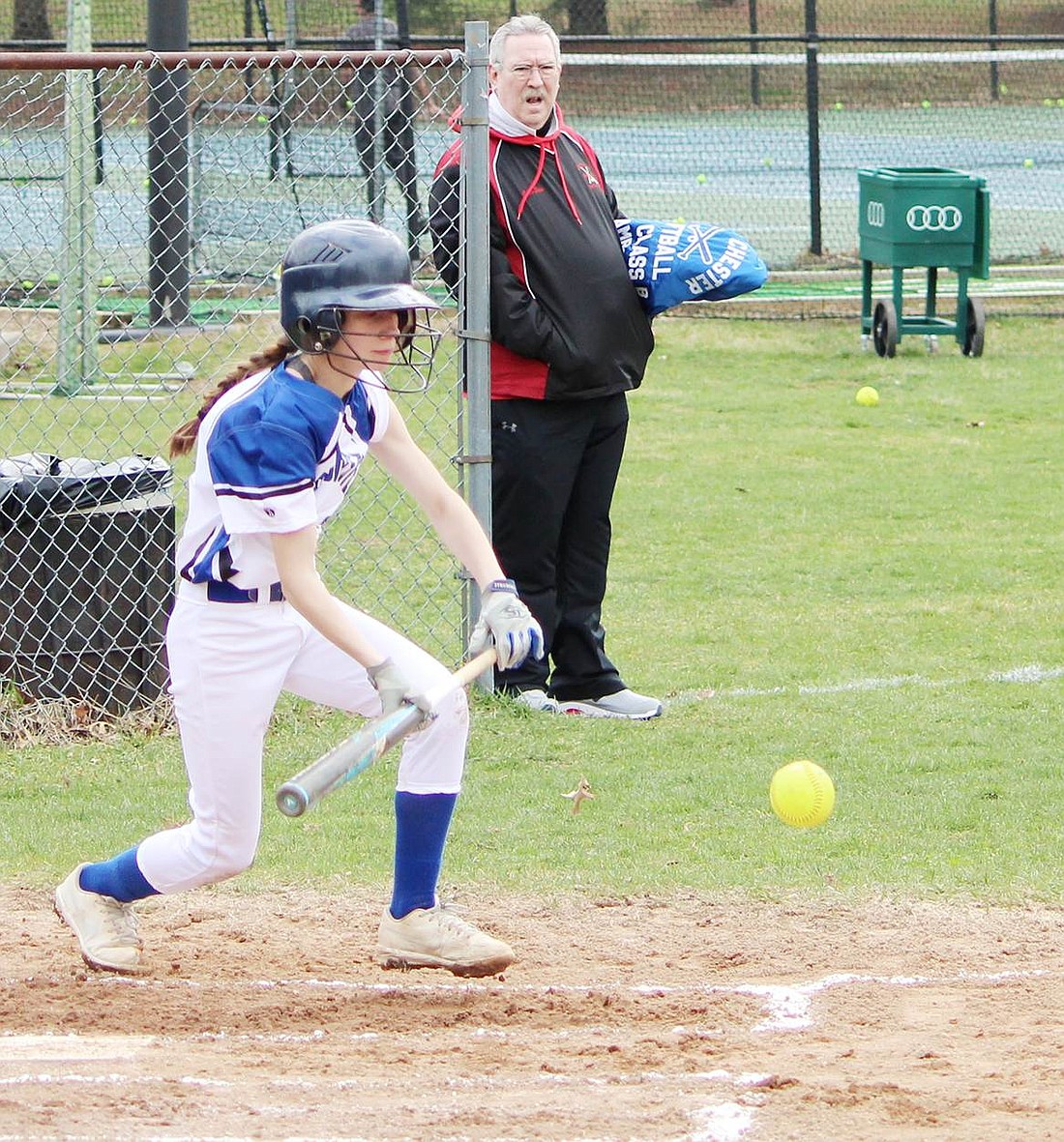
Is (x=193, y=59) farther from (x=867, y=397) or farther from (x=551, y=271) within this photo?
(x=867, y=397)

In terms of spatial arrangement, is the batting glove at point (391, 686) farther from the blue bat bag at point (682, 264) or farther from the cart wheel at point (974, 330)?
the cart wheel at point (974, 330)

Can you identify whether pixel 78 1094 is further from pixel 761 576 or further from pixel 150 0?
pixel 150 0

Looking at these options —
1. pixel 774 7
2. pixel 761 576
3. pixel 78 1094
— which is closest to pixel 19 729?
pixel 78 1094

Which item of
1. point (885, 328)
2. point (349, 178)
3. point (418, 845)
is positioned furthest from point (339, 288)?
point (885, 328)

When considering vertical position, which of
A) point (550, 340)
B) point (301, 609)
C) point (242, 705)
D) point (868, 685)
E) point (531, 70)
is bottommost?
point (868, 685)

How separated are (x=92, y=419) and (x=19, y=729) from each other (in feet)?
16.7

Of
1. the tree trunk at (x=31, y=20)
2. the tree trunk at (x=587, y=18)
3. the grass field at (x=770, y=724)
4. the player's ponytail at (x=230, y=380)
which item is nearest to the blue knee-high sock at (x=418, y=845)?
the grass field at (x=770, y=724)

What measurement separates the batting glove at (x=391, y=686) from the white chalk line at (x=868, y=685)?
9.50 feet

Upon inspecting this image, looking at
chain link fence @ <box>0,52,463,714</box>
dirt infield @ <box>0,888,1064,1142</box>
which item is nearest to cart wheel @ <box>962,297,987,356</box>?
chain link fence @ <box>0,52,463,714</box>

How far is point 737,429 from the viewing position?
438 inches

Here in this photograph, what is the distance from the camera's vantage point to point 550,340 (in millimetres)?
6000

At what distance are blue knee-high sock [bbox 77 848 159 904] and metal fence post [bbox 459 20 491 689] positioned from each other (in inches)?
94.3

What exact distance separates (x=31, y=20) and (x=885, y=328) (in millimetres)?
13552

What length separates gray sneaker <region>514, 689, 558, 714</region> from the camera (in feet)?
21.1
